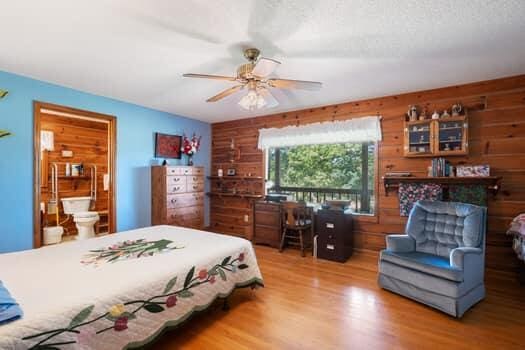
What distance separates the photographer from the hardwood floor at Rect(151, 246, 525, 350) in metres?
1.89

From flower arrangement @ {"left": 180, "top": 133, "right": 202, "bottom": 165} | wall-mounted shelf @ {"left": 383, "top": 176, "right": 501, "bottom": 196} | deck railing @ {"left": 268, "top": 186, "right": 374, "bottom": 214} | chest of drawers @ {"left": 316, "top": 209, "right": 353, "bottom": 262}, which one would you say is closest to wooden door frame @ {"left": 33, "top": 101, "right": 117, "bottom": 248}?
flower arrangement @ {"left": 180, "top": 133, "right": 202, "bottom": 165}

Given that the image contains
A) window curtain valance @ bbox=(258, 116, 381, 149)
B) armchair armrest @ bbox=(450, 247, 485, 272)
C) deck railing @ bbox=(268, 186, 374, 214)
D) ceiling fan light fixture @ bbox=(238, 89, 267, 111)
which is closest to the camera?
armchair armrest @ bbox=(450, 247, 485, 272)

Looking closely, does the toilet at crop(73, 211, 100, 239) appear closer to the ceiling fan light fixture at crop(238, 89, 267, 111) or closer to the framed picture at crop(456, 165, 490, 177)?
the ceiling fan light fixture at crop(238, 89, 267, 111)

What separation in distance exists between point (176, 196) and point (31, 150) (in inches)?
75.4

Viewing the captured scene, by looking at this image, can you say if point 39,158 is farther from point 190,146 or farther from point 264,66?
point 264,66

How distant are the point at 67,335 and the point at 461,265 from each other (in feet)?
9.28

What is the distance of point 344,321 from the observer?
216 cm

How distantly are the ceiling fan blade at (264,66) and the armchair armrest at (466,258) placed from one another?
2236 mm

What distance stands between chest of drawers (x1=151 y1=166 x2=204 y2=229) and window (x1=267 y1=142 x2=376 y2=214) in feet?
4.52

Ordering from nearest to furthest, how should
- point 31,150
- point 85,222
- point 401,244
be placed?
point 401,244
point 31,150
point 85,222

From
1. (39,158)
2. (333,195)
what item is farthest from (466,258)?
(39,158)

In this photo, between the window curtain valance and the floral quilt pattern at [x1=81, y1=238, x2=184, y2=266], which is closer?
the floral quilt pattern at [x1=81, y1=238, x2=184, y2=266]

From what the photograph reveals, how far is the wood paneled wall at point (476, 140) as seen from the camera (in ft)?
9.97

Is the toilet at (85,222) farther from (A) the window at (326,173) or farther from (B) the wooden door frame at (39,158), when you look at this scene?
(A) the window at (326,173)
